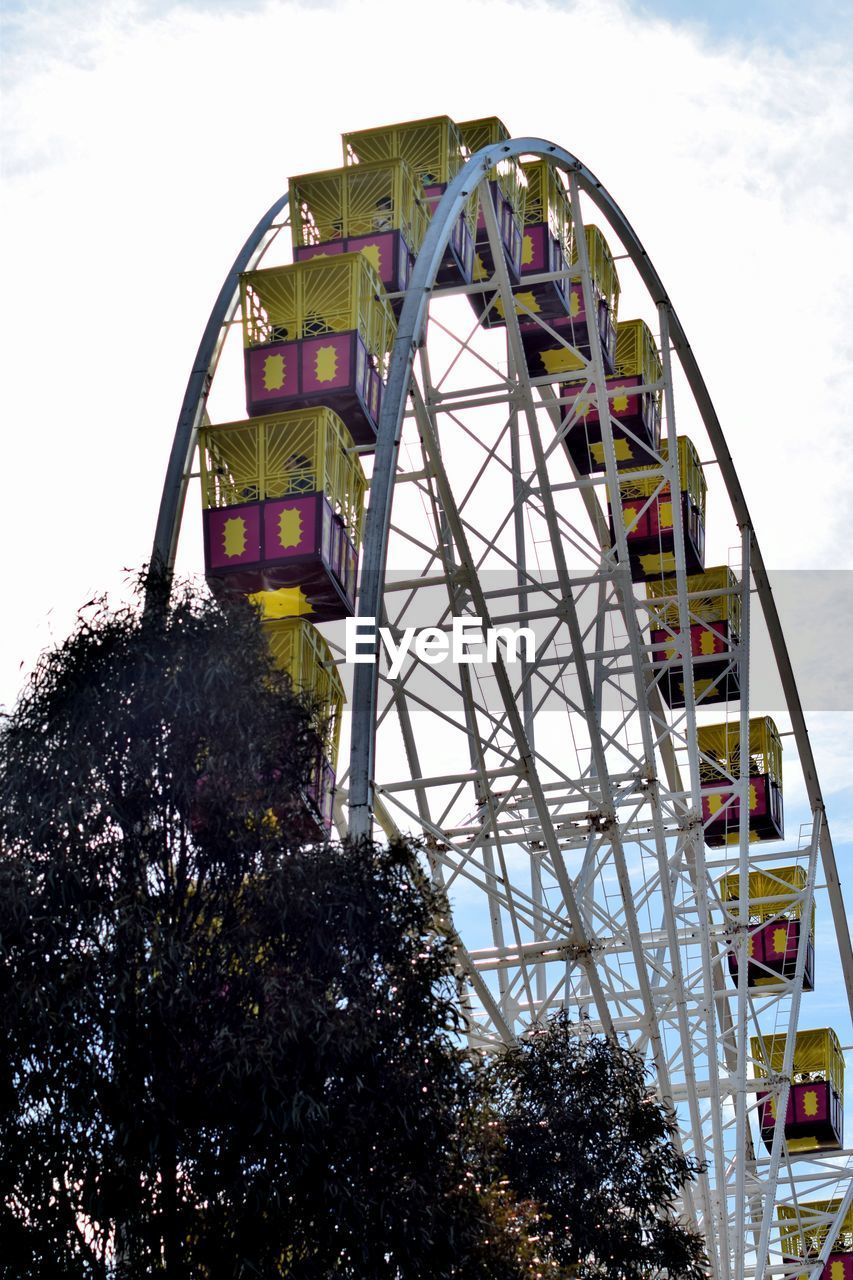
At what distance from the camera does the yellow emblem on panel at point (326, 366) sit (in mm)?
25453

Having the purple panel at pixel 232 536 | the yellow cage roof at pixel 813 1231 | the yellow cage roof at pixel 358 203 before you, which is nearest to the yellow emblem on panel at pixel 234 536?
the purple panel at pixel 232 536

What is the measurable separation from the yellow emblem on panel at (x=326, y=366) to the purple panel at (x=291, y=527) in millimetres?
2223

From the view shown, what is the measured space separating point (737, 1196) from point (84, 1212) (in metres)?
18.6

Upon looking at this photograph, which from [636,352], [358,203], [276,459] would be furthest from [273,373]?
[636,352]

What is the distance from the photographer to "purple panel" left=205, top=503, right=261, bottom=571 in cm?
2375

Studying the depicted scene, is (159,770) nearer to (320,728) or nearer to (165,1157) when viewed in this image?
(320,728)

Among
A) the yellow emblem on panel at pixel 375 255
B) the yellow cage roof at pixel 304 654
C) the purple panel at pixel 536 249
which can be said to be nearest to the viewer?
the yellow cage roof at pixel 304 654

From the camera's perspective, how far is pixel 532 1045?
24641 millimetres

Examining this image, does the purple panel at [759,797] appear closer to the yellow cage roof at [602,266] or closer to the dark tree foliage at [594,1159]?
the yellow cage roof at [602,266]

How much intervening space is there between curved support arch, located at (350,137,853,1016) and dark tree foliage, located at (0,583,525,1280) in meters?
2.59

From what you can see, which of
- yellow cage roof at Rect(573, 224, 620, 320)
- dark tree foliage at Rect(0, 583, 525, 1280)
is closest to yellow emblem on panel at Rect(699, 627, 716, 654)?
yellow cage roof at Rect(573, 224, 620, 320)

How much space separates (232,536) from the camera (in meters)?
23.9

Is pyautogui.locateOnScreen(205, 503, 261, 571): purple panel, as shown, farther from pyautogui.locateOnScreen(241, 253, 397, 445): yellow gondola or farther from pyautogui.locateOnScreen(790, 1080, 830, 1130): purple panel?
pyautogui.locateOnScreen(790, 1080, 830, 1130): purple panel

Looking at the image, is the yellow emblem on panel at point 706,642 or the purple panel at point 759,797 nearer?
the yellow emblem on panel at point 706,642
